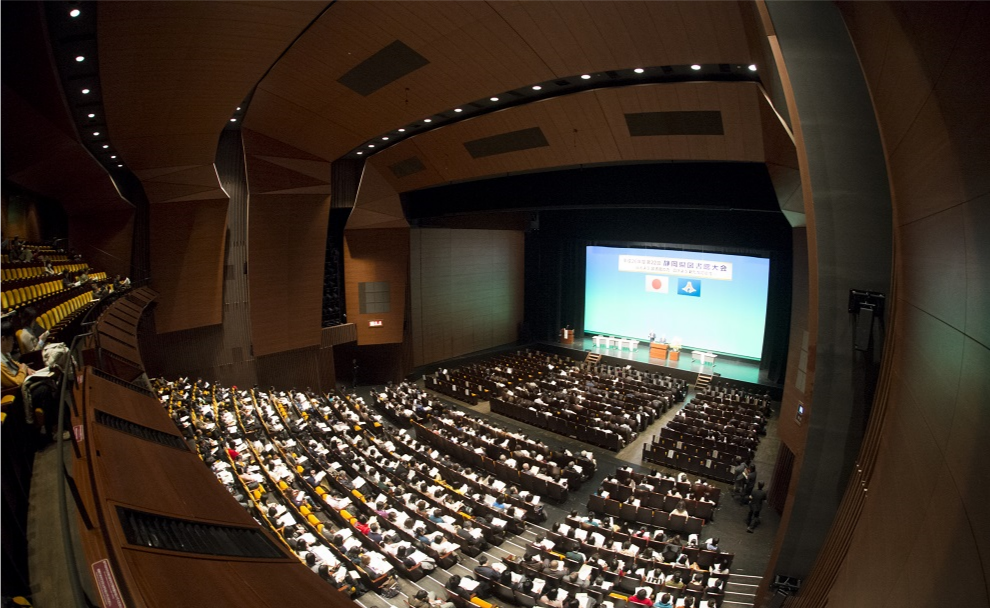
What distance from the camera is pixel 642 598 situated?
7371mm

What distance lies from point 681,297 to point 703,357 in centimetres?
310

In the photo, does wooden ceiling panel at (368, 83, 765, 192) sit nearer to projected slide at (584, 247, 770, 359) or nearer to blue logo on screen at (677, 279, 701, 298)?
projected slide at (584, 247, 770, 359)

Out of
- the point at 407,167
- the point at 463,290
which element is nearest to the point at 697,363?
the point at 463,290

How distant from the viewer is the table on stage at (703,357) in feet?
67.5

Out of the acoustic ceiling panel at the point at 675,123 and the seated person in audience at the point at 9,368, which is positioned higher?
the acoustic ceiling panel at the point at 675,123

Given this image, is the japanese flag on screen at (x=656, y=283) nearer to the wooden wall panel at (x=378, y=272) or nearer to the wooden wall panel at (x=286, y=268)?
the wooden wall panel at (x=378, y=272)

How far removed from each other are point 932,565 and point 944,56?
8.79ft

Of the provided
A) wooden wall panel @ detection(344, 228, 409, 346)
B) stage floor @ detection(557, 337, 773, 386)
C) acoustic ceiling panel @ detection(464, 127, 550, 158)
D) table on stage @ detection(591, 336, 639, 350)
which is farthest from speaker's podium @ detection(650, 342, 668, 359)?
acoustic ceiling panel @ detection(464, 127, 550, 158)

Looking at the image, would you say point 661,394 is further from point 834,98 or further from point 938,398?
point 938,398

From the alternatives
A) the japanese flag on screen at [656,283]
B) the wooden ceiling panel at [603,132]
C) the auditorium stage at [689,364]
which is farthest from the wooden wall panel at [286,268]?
the japanese flag on screen at [656,283]

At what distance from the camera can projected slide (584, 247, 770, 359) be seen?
2027 cm

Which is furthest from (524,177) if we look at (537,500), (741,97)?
(537,500)

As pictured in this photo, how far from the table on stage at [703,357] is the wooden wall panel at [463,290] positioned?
1001 cm

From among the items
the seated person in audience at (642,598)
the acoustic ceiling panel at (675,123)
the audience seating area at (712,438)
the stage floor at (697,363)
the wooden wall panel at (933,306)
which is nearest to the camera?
the wooden wall panel at (933,306)
